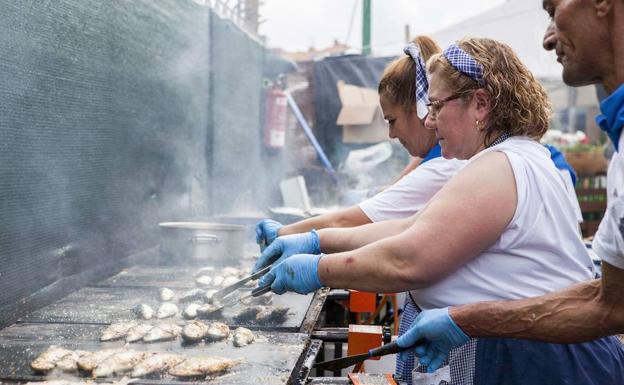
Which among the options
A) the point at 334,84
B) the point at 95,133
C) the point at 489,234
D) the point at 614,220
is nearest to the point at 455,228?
the point at 489,234

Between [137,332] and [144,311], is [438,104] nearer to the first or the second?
[137,332]

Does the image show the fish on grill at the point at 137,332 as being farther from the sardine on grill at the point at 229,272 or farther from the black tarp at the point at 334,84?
the black tarp at the point at 334,84

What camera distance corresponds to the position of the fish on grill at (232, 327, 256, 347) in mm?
2238

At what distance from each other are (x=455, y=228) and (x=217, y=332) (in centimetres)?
115

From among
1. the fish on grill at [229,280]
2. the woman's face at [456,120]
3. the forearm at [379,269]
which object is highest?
the woman's face at [456,120]

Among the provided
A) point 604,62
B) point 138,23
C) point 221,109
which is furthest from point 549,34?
point 221,109

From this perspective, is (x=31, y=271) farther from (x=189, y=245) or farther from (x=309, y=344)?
(x=309, y=344)

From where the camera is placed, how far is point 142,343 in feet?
7.52

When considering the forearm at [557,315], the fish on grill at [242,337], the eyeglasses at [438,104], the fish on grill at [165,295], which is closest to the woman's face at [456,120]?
the eyeglasses at [438,104]

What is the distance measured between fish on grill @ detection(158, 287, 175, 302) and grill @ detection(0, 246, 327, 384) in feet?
0.13

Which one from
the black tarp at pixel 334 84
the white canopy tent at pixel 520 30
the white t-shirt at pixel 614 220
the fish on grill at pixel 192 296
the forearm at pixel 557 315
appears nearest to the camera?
the white t-shirt at pixel 614 220

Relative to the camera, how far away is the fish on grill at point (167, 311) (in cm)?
265

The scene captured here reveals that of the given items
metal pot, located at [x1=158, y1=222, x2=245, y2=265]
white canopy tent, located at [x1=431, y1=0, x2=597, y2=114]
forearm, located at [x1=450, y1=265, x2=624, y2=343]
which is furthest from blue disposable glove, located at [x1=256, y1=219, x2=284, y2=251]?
white canopy tent, located at [x1=431, y1=0, x2=597, y2=114]

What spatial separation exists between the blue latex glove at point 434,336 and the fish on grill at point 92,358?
1.08 meters
